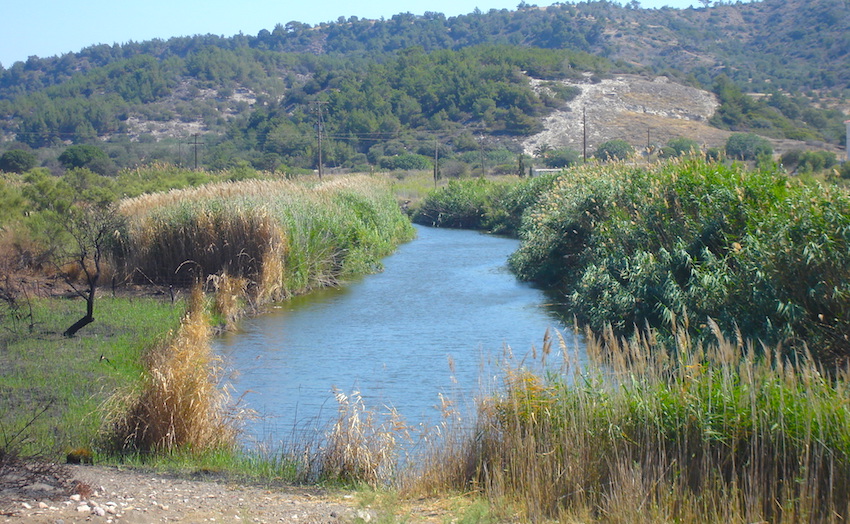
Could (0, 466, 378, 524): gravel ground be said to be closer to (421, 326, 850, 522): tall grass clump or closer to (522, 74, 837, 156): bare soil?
(421, 326, 850, 522): tall grass clump

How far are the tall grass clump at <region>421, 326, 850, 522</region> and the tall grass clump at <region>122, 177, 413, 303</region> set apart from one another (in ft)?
41.8

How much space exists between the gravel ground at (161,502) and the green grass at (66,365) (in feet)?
3.53

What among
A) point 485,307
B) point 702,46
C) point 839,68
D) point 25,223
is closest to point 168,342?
point 485,307

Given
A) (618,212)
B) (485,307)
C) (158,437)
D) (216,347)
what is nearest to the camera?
(158,437)

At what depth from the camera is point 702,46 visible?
133500 mm

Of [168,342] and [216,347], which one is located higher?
[168,342]

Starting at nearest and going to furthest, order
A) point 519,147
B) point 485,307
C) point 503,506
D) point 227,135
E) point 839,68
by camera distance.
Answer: point 503,506 < point 485,307 < point 519,147 < point 227,135 < point 839,68

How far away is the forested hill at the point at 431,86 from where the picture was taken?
76.5 m

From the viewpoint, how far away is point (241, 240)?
1972cm

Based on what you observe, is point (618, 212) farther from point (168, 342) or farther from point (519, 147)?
point (519, 147)

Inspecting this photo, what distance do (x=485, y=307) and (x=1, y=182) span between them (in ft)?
47.8

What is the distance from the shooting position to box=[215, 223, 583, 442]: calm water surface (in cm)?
1110

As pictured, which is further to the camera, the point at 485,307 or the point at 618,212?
the point at 485,307

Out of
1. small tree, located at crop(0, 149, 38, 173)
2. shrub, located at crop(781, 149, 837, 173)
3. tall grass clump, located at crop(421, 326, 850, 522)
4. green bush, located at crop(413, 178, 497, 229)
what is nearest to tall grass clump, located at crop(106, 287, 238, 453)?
tall grass clump, located at crop(421, 326, 850, 522)
